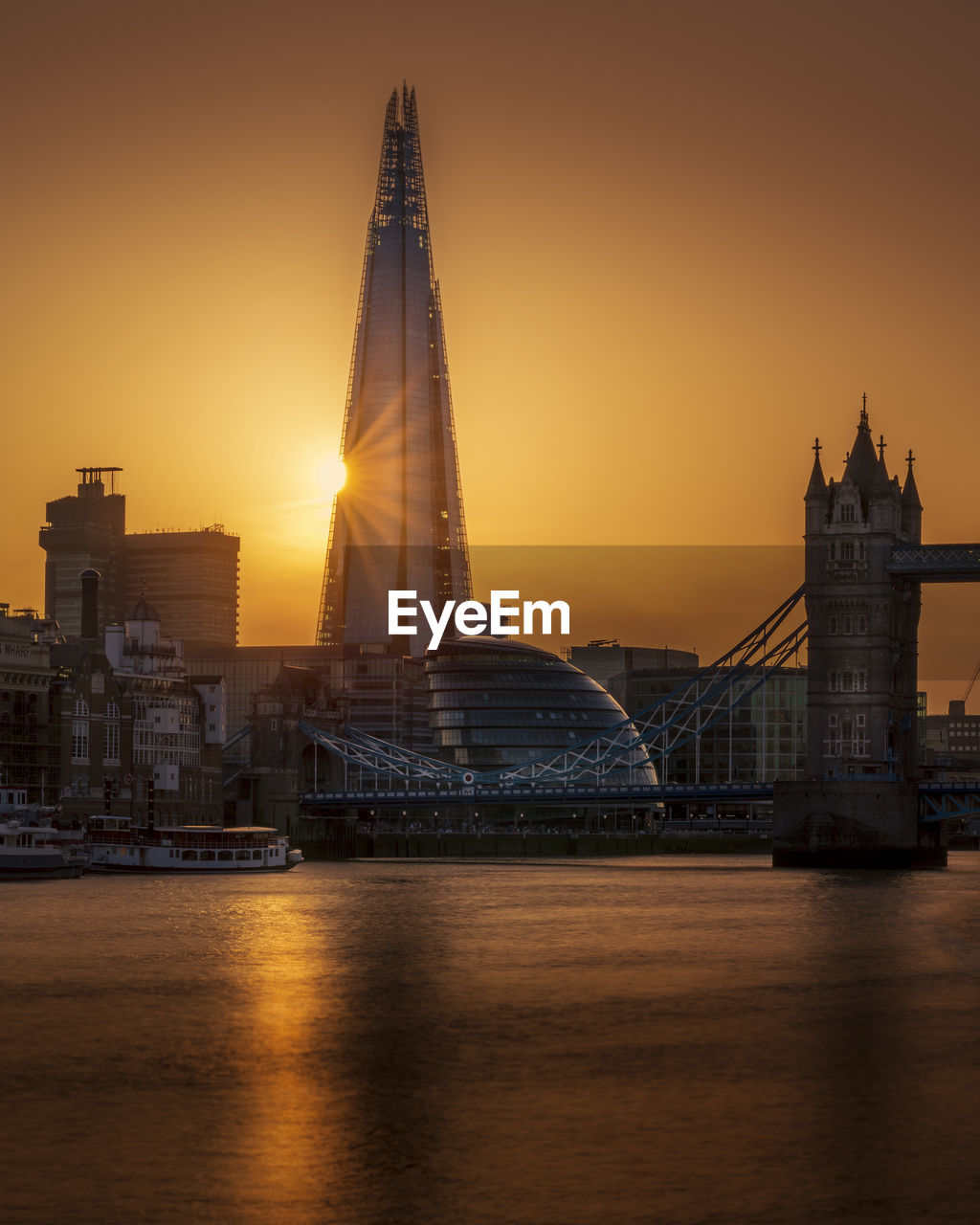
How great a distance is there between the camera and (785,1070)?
4350 cm

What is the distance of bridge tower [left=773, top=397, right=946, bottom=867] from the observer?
138 meters

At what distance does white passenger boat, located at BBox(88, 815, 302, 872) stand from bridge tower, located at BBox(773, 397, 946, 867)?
3429 cm

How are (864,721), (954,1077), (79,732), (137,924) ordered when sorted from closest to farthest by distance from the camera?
(954,1077) → (137,924) → (864,721) → (79,732)

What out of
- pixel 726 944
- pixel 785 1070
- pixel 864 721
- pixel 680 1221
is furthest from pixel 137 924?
pixel 864 721

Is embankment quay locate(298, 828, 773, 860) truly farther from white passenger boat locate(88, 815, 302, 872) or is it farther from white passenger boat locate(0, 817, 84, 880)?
white passenger boat locate(0, 817, 84, 880)

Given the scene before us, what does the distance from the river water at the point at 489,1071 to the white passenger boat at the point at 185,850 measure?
162 ft

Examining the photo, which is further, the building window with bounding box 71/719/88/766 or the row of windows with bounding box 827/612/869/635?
the building window with bounding box 71/719/88/766

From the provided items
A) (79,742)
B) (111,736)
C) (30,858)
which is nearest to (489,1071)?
(30,858)

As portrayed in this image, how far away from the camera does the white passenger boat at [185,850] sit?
135125mm

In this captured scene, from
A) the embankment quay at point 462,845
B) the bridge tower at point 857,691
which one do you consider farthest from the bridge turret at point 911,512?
the embankment quay at point 462,845

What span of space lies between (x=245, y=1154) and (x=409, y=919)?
53965 millimetres

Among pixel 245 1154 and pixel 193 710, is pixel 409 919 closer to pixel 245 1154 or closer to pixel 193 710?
pixel 245 1154

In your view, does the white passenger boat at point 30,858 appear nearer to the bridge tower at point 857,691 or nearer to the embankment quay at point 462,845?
the bridge tower at point 857,691

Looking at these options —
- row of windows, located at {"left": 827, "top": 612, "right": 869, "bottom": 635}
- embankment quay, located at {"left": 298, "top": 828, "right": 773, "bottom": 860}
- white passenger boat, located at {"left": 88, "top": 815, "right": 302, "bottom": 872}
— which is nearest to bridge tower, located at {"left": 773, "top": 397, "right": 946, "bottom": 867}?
row of windows, located at {"left": 827, "top": 612, "right": 869, "bottom": 635}
